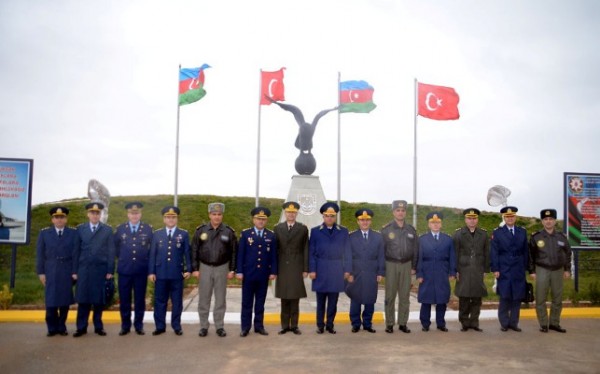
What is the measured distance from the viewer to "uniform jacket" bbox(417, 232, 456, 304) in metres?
6.54

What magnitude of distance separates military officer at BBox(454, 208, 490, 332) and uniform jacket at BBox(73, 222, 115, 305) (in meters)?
4.65

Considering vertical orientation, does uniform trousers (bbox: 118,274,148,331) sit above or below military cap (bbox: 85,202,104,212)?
below

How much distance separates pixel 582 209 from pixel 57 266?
10126 millimetres

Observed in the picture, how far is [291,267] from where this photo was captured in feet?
20.7

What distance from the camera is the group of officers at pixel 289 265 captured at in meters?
6.04

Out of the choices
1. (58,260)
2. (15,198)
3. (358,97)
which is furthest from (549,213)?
(15,198)

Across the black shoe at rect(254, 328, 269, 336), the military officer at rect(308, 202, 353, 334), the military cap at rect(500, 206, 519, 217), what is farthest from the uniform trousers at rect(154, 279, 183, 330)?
the military cap at rect(500, 206, 519, 217)

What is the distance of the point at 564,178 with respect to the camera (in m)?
10.2

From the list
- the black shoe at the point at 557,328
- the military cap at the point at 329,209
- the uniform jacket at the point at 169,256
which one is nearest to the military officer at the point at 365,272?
the military cap at the point at 329,209


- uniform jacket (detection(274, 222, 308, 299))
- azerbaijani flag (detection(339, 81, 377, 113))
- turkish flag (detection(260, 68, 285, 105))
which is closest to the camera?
uniform jacket (detection(274, 222, 308, 299))

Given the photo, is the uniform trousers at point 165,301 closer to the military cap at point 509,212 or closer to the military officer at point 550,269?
the military cap at point 509,212

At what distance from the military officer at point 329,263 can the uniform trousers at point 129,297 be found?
7.17 ft

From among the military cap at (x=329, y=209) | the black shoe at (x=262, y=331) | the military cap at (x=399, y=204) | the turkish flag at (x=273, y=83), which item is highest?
the turkish flag at (x=273, y=83)

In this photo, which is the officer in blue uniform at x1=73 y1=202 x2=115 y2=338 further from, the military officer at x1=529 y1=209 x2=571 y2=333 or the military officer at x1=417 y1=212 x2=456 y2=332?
the military officer at x1=529 y1=209 x2=571 y2=333
